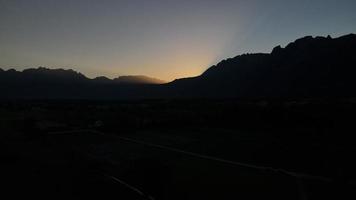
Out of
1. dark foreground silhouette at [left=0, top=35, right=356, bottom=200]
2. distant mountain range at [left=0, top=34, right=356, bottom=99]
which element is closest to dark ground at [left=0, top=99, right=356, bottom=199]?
dark foreground silhouette at [left=0, top=35, right=356, bottom=200]

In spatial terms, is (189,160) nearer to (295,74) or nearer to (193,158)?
(193,158)

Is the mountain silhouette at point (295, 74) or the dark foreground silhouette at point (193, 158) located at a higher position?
the mountain silhouette at point (295, 74)

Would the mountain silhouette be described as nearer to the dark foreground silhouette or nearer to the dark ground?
the dark foreground silhouette

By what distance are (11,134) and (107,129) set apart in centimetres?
1131

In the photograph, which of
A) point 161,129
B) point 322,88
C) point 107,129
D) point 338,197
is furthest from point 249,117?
point 322,88

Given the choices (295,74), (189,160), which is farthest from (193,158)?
(295,74)

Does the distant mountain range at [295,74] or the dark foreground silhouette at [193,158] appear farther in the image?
the distant mountain range at [295,74]

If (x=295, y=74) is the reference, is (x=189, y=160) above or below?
below

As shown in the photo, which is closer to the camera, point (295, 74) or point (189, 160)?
point (189, 160)

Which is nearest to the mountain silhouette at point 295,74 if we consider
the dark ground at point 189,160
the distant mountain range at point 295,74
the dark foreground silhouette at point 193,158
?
the distant mountain range at point 295,74

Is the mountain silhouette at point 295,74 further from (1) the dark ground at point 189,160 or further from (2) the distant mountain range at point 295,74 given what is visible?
(1) the dark ground at point 189,160

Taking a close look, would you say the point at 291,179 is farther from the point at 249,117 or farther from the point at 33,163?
the point at 249,117

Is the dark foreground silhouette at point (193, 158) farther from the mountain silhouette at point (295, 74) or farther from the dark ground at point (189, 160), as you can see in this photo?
the mountain silhouette at point (295, 74)

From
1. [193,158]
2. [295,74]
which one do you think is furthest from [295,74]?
[193,158]
